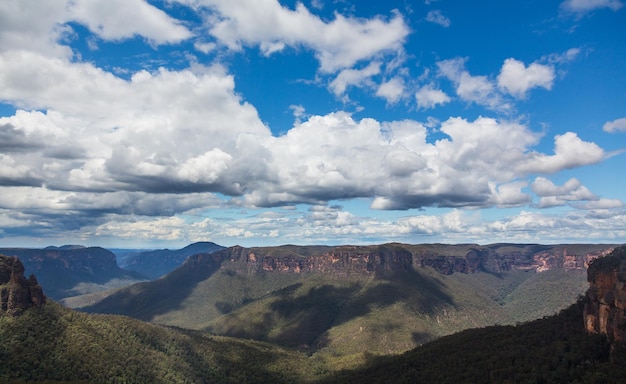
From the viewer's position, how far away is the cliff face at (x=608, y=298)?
3765 inches

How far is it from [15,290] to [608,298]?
631ft

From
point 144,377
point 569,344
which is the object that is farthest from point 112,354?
point 569,344

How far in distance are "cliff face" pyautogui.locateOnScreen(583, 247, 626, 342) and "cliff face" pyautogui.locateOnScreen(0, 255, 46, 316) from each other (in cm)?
18852

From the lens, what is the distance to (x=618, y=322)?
3767 inches

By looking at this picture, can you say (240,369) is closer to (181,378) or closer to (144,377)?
(181,378)

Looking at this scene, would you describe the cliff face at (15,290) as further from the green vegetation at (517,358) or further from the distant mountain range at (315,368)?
the green vegetation at (517,358)

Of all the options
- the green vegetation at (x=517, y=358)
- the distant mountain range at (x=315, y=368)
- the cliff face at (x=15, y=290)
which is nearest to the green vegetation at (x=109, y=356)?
the distant mountain range at (x=315, y=368)

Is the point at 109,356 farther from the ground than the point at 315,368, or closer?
farther from the ground

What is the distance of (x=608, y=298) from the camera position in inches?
3959

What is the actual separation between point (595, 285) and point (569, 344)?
54.5ft

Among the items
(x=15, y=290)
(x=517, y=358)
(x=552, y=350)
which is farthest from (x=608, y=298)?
(x=15, y=290)

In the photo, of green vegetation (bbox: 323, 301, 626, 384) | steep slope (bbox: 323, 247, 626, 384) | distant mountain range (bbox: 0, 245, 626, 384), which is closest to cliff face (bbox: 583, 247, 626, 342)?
steep slope (bbox: 323, 247, 626, 384)

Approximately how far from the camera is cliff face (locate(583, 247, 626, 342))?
314 ft

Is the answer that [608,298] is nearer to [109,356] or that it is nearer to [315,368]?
[315,368]
